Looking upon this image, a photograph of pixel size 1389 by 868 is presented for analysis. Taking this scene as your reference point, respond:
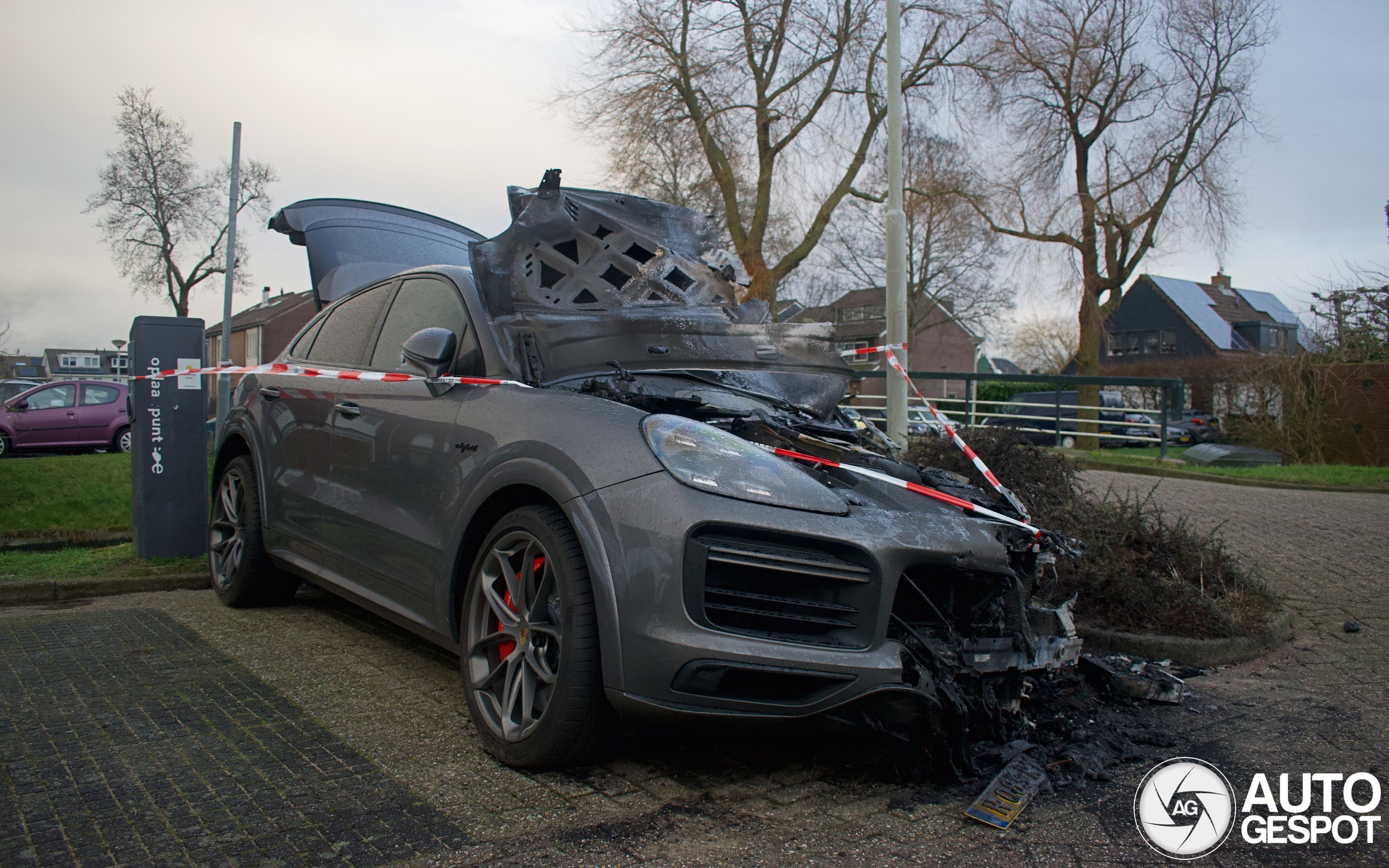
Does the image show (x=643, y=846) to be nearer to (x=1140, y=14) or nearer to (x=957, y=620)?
(x=957, y=620)

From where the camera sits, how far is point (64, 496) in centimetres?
1002

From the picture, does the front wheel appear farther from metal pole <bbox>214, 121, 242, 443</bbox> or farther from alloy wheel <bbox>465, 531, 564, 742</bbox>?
metal pole <bbox>214, 121, 242, 443</bbox>

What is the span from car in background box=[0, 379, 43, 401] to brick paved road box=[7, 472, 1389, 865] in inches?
778

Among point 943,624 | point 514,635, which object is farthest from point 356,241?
point 943,624

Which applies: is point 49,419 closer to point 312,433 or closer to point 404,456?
point 312,433

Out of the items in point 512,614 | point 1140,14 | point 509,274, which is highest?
point 1140,14

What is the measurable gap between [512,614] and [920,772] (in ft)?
4.51

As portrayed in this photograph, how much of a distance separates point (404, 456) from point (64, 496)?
8.24 metres

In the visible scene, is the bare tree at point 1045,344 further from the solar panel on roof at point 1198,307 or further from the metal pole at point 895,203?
the metal pole at point 895,203

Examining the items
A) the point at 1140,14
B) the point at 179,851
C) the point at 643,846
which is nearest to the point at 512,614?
the point at 643,846

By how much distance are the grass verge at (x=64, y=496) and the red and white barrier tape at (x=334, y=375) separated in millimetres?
2975

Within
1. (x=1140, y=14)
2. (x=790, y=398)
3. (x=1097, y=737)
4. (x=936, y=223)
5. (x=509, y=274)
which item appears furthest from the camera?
(x=936, y=223)

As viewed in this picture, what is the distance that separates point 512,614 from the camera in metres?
3.11

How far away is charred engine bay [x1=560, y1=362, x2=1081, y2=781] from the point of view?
2.79m
